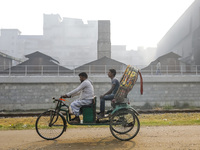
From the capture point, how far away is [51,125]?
16.5ft

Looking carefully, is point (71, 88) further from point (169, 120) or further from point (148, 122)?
point (148, 122)

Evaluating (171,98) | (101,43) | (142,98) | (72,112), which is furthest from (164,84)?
(72,112)

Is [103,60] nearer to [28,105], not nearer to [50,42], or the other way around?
[28,105]

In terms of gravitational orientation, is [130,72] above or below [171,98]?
above

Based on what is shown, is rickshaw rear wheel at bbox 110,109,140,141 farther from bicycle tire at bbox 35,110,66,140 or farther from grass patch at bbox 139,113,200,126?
grass patch at bbox 139,113,200,126

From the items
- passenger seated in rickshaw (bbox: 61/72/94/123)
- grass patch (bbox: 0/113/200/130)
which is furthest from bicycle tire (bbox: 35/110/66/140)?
grass patch (bbox: 0/113/200/130)

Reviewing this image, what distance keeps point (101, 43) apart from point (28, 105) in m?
14.7

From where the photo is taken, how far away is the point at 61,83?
17.4 m

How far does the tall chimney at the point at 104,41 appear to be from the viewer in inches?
1083

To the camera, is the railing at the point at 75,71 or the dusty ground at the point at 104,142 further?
the railing at the point at 75,71

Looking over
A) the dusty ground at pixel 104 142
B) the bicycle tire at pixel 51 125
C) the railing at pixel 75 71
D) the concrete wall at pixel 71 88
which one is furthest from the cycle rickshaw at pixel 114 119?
the railing at pixel 75 71

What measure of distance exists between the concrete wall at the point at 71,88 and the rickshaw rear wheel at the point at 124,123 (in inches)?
481

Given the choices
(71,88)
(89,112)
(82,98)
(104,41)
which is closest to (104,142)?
(89,112)

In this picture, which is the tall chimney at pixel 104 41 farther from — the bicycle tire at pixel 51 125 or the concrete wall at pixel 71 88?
the bicycle tire at pixel 51 125
